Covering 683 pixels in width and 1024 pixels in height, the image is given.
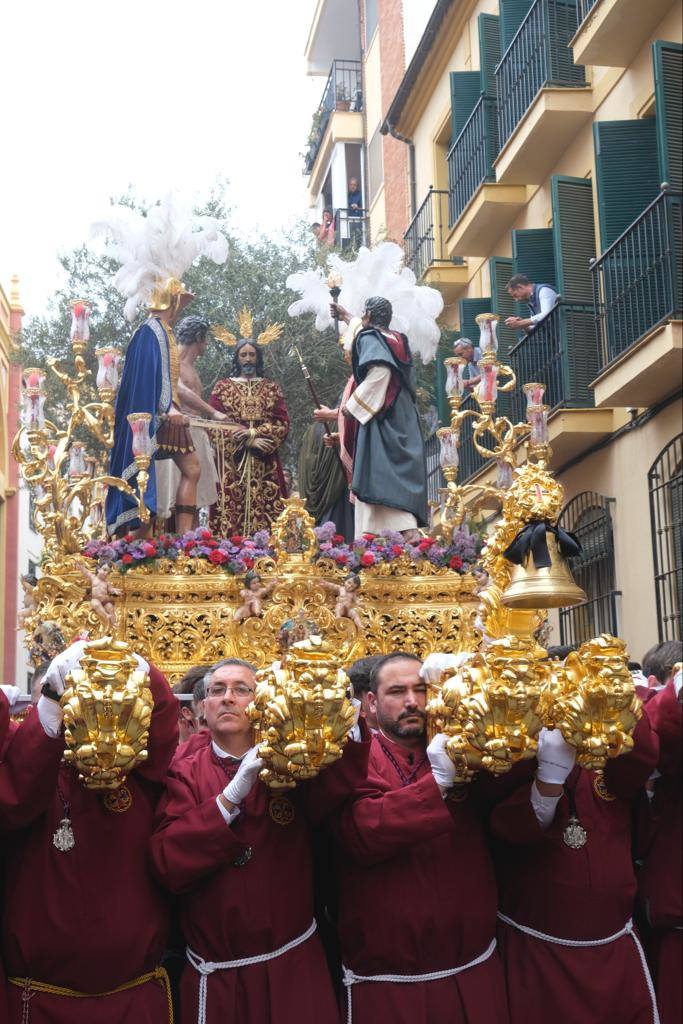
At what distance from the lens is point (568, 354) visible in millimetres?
11734

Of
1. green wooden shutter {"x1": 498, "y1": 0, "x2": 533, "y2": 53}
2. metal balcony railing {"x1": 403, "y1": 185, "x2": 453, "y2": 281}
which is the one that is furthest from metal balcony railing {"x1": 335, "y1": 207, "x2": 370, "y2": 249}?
green wooden shutter {"x1": 498, "y1": 0, "x2": 533, "y2": 53}

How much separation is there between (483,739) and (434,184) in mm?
15408

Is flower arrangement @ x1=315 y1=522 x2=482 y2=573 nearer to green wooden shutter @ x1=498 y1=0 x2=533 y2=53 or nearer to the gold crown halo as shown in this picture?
the gold crown halo

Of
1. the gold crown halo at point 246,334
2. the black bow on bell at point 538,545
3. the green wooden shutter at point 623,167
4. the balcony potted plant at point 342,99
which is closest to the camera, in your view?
the black bow on bell at point 538,545

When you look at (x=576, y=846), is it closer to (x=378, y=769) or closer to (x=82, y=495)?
(x=378, y=769)

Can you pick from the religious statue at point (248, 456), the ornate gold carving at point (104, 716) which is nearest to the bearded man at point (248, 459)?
the religious statue at point (248, 456)

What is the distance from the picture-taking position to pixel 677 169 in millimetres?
10031

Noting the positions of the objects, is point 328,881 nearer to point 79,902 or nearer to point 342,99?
point 79,902

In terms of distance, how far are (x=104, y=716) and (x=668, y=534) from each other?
7.56 metres

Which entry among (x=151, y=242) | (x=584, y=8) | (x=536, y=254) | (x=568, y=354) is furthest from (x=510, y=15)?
(x=151, y=242)

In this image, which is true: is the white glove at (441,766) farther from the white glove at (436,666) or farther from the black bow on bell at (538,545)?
the black bow on bell at (538,545)

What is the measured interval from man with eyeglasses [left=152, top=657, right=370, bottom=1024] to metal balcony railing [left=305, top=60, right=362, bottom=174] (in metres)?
21.8

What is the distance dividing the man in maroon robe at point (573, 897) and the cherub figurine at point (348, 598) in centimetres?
360

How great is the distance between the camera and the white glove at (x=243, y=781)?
12.0ft
